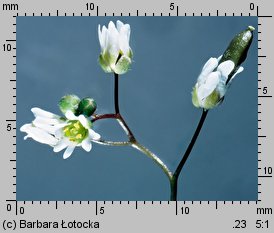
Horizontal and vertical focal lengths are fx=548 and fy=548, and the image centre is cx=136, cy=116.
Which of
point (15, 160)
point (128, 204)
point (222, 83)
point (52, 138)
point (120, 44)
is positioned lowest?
point (128, 204)

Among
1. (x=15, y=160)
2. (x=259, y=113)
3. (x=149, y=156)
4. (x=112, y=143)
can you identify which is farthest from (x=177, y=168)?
(x=15, y=160)

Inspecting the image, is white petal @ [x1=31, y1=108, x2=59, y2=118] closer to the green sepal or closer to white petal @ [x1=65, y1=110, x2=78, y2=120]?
white petal @ [x1=65, y1=110, x2=78, y2=120]

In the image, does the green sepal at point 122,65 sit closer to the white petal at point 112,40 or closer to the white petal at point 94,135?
the white petal at point 112,40

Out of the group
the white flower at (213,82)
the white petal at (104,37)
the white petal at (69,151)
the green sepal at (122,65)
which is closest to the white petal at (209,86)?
the white flower at (213,82)

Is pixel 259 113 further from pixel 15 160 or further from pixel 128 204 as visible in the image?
pixel 15 160

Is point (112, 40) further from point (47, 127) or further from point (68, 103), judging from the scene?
point (47, 127)

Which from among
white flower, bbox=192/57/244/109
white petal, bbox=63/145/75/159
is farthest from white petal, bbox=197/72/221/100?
white petal, bbox=63/145/75/159
